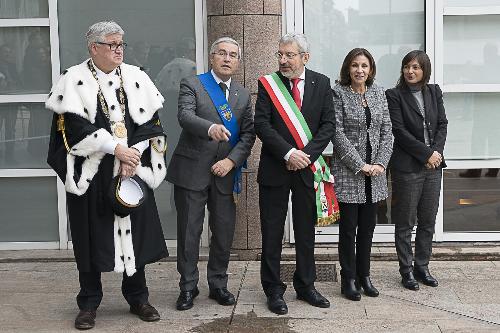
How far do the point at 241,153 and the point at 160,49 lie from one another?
2321 millimetres

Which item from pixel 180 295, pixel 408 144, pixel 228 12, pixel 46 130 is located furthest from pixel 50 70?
pixel 408 144

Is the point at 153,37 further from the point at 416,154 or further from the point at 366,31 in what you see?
the point at 416,154

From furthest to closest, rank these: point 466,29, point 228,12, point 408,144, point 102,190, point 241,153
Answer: point 466,29
point 228,12
point 408,144
point 241,153
point 102,190

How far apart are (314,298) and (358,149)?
1.17 m

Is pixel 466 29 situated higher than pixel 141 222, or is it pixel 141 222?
pixel 466 29

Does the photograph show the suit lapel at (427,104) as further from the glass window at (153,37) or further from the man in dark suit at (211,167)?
the glass window at (153,37)

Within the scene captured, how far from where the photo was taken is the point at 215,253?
602 centimetres

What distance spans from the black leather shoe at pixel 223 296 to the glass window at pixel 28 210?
2.53 m

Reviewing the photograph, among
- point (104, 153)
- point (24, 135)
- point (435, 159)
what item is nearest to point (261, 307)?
point (104, 153)

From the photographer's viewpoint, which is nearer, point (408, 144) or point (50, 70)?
point (408, 144)

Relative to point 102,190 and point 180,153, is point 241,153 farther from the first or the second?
point 102,190

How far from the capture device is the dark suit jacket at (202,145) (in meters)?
5.78

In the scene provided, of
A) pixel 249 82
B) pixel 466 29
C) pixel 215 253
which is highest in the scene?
pixel 466 29

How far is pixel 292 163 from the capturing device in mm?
5602
